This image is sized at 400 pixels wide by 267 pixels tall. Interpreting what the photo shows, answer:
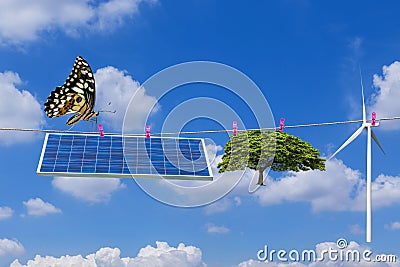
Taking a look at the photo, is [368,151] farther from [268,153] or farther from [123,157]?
[123,157]

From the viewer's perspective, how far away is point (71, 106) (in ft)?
40.1

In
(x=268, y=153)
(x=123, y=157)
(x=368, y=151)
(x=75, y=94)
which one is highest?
(x=268, y=153)

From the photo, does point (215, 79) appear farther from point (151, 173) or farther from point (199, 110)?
point (151, 173)

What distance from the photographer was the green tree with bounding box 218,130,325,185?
13734 mm

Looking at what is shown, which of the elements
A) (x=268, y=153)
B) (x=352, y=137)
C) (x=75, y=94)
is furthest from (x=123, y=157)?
(x=352, y=137)

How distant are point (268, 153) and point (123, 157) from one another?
3.82 m

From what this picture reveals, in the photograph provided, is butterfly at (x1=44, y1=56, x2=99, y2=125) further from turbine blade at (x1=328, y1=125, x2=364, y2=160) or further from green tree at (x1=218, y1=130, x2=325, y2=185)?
turbine blade at (x1=328, y1=125, x2=364, y2=160)

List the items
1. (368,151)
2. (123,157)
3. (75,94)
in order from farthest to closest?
(123,157) < (368,151) < (75,94)

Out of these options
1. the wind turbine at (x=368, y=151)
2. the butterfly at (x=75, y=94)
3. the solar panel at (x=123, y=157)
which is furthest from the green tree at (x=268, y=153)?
the butterfly at (x=75, y=94)

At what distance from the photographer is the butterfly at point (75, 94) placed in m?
11.9

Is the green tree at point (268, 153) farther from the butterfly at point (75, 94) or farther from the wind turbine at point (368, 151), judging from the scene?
the butterfly at point (75, 94)

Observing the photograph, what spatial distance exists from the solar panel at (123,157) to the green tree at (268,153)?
1.06 metres

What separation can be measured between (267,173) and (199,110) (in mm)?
2804

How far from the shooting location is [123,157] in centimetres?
1264
